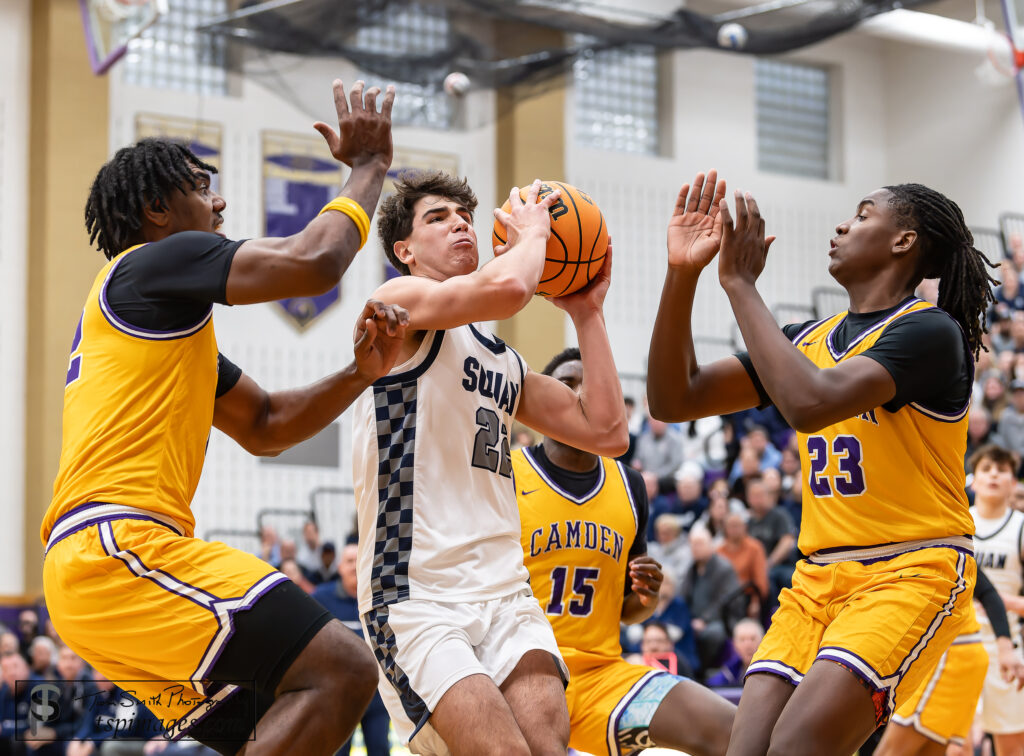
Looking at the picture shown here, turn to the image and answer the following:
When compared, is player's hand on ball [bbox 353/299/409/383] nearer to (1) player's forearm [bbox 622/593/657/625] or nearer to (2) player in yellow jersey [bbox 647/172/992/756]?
(2) player in yellow jersey [bbox 647/172/992/756]

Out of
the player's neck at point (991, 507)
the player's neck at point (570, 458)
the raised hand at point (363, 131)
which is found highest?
the raised hand at point (363, 131)

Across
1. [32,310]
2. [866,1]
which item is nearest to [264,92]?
[32,310]

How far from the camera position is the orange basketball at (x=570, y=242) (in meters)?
4.43

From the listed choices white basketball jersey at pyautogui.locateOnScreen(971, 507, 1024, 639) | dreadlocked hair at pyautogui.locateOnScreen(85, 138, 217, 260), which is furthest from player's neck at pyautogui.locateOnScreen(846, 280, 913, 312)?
white basketball jersey at pyautogui.locateOnScreen(971, 507, 1024, 639)

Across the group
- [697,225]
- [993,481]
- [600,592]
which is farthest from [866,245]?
[993,481]

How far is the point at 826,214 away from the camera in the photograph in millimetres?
20891

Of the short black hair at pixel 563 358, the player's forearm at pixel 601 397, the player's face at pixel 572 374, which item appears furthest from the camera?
the short black hair at pixel 563 358

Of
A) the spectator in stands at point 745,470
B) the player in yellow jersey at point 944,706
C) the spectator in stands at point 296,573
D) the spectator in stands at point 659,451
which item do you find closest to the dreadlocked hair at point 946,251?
the player in yellow jersey at point 944,706

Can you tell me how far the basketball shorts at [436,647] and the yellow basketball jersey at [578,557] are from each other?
59.1 inches

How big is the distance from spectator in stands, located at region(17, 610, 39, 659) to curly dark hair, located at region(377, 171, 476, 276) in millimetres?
9087

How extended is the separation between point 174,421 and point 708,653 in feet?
25.3

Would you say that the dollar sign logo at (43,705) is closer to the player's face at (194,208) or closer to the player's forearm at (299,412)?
the player's forearm at (299,412)

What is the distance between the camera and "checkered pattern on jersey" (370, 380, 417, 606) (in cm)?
390

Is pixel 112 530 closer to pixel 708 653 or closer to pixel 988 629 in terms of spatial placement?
pixel 988 629
